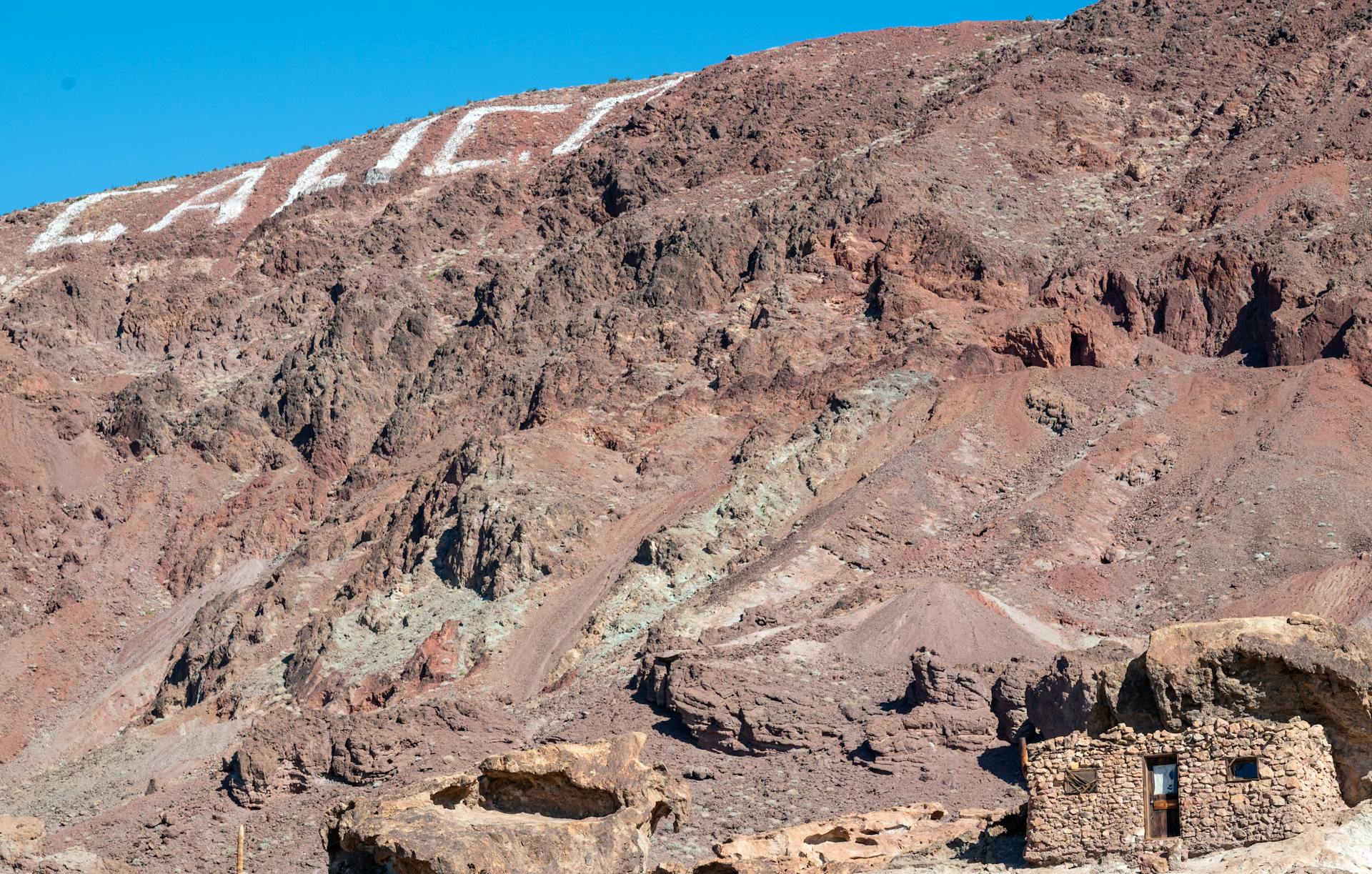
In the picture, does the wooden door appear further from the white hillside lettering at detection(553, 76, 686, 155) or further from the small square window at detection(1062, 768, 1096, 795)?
the white hillside lettering at detection(553, 76, 686, 155)

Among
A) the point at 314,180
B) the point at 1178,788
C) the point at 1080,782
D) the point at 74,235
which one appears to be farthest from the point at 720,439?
the point at 74,235

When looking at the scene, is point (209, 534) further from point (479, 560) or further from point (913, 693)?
point (913, 693)

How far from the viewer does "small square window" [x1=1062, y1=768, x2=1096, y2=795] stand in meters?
16.0

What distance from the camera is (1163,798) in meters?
15.7

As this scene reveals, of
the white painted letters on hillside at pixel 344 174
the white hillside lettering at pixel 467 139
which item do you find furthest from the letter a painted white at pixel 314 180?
the white hillside lettering at pixel 467 139

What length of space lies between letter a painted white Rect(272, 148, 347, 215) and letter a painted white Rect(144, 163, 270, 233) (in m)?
1.95

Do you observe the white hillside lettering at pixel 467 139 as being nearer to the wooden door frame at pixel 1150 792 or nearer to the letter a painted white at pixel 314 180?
the letter a painted white at pixel 314 180

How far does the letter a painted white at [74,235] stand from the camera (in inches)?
3054

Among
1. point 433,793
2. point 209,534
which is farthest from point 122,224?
point 433,793

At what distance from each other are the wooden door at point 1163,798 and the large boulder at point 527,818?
3709 mm

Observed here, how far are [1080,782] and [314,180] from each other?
67.3 metres

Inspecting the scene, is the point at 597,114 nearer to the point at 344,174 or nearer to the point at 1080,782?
the point at 344,174

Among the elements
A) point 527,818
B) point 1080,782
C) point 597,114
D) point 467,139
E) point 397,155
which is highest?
point 597,114

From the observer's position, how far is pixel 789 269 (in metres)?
55.2
